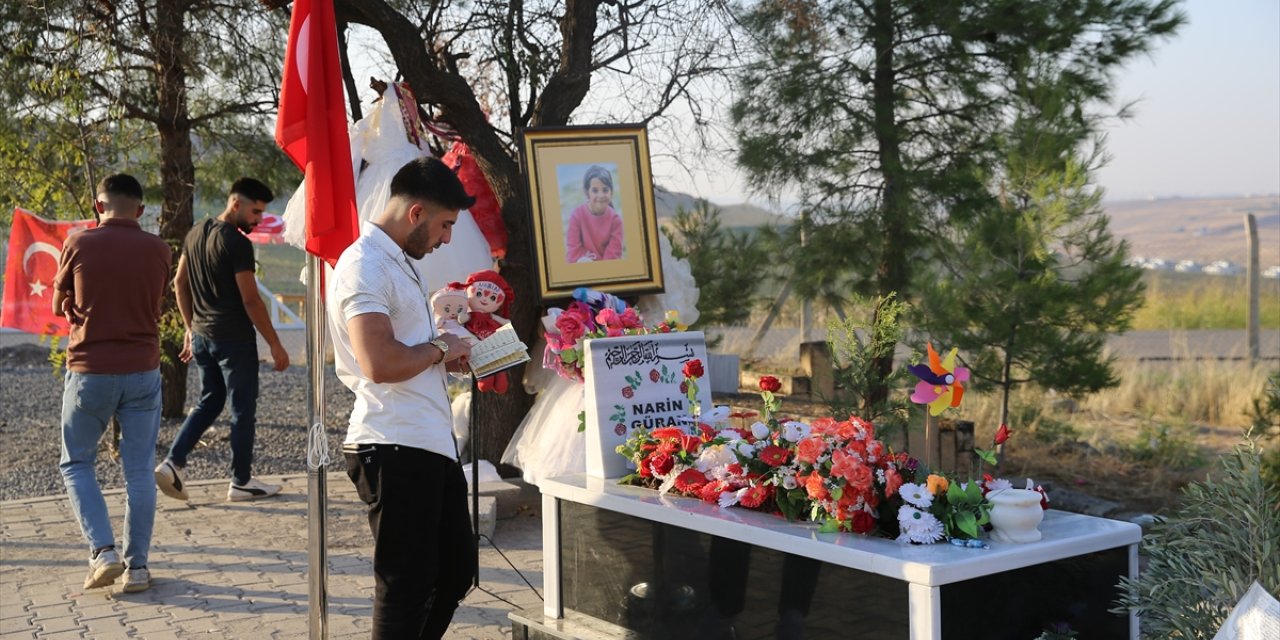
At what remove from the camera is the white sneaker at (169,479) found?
660 centimetres

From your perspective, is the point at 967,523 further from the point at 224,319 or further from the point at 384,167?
the point at 224,319

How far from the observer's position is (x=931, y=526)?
3289 millimetres

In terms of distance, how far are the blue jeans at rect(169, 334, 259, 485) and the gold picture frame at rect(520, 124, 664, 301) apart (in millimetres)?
1818

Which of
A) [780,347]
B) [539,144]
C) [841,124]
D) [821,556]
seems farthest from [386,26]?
[780,347]

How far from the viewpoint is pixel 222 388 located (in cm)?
693

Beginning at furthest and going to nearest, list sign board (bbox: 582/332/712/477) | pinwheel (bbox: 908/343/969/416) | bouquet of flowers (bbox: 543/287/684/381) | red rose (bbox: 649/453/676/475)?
bouquet of flowers (bbox: 543/287/684/381), sign board (bbox: 582/332/712/477), red rose (bbox: 649/453/676/475), pinwheel (bbox: 908/343/969/416)

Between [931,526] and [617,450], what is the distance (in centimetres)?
147

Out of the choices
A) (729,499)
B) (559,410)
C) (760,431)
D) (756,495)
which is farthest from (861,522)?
(559,410)

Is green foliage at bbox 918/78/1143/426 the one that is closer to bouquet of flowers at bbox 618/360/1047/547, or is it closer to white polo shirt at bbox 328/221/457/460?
bouquet of flowers at bbox 618/360/1047/547

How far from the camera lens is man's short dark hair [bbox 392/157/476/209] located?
3543 millimetres

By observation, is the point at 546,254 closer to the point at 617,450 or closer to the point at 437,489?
the point at 617,450

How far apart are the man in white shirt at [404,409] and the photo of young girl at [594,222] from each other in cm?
280

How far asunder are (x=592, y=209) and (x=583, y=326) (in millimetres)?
1080

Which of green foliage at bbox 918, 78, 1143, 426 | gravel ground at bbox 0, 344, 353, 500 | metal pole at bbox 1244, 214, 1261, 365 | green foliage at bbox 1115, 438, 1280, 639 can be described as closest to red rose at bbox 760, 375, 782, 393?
green foliage at bbox 1115, 438, 1280, 639
